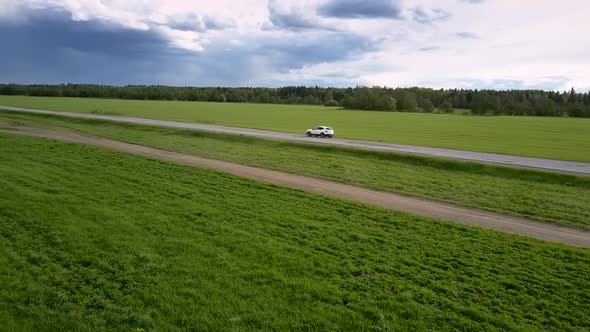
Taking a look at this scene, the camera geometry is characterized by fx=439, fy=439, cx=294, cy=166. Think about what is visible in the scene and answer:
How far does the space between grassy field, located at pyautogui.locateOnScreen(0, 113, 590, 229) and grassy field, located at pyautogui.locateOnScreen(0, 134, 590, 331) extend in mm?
5587

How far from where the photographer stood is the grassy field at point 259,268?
7.86m

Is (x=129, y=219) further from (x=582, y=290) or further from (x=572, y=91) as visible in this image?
(x=572, y=91)

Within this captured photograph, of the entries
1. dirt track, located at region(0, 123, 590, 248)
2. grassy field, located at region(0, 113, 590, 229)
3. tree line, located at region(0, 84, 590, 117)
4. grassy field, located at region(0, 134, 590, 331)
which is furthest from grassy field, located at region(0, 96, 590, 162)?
tree line, located at region(0, 84, 590, 117)

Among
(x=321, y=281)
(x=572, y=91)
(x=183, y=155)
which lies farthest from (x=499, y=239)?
(x=572, y=91)

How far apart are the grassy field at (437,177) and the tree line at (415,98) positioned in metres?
109

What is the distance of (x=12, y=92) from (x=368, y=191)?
19286 cm

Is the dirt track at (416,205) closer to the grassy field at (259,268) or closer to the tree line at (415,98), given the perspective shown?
the grassy field at (259,268)

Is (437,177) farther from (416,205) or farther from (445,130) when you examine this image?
(445,130)

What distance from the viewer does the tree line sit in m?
132

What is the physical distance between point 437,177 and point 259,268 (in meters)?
17.3

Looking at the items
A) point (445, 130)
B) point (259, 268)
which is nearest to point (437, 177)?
→ point (259, 268)

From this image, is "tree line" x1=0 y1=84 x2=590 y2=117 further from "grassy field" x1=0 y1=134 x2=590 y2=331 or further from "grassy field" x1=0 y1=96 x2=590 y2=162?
"grassy field" x1=0 y1=134 x2=590 y2=331

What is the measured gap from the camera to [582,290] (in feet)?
31.7

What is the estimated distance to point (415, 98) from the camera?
14775 centimetres
